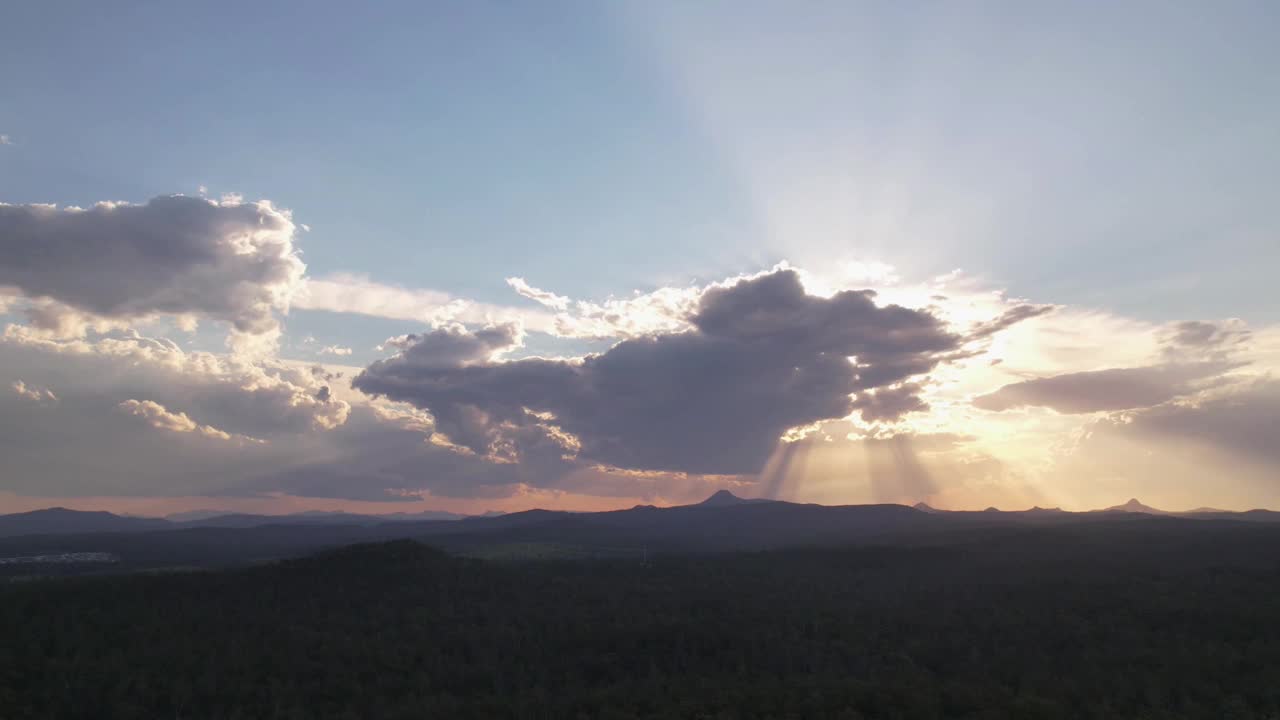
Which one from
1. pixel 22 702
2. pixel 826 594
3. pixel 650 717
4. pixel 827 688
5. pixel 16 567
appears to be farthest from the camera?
pixel 16 567

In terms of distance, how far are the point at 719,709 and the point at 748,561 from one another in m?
108

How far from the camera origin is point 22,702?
59.2 m

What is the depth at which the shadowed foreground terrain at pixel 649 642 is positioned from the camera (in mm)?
53500

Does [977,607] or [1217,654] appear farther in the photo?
[977,607]

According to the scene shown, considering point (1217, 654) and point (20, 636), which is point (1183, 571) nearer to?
point (1217, 654)

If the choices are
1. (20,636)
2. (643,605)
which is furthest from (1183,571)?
(20,636)

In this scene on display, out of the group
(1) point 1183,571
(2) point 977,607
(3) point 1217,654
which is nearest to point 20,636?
(2) point 977,607

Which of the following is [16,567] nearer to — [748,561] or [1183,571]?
[748,561]

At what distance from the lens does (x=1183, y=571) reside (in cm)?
10162

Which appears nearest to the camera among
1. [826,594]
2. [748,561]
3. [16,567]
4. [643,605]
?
[643,605]

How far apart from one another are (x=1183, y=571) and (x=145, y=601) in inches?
5176

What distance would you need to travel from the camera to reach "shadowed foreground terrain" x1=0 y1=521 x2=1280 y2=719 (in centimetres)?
5350

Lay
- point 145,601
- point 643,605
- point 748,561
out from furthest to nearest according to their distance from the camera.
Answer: point 748,561 → point 643,605 → point 145,601

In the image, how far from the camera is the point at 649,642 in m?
79.8
